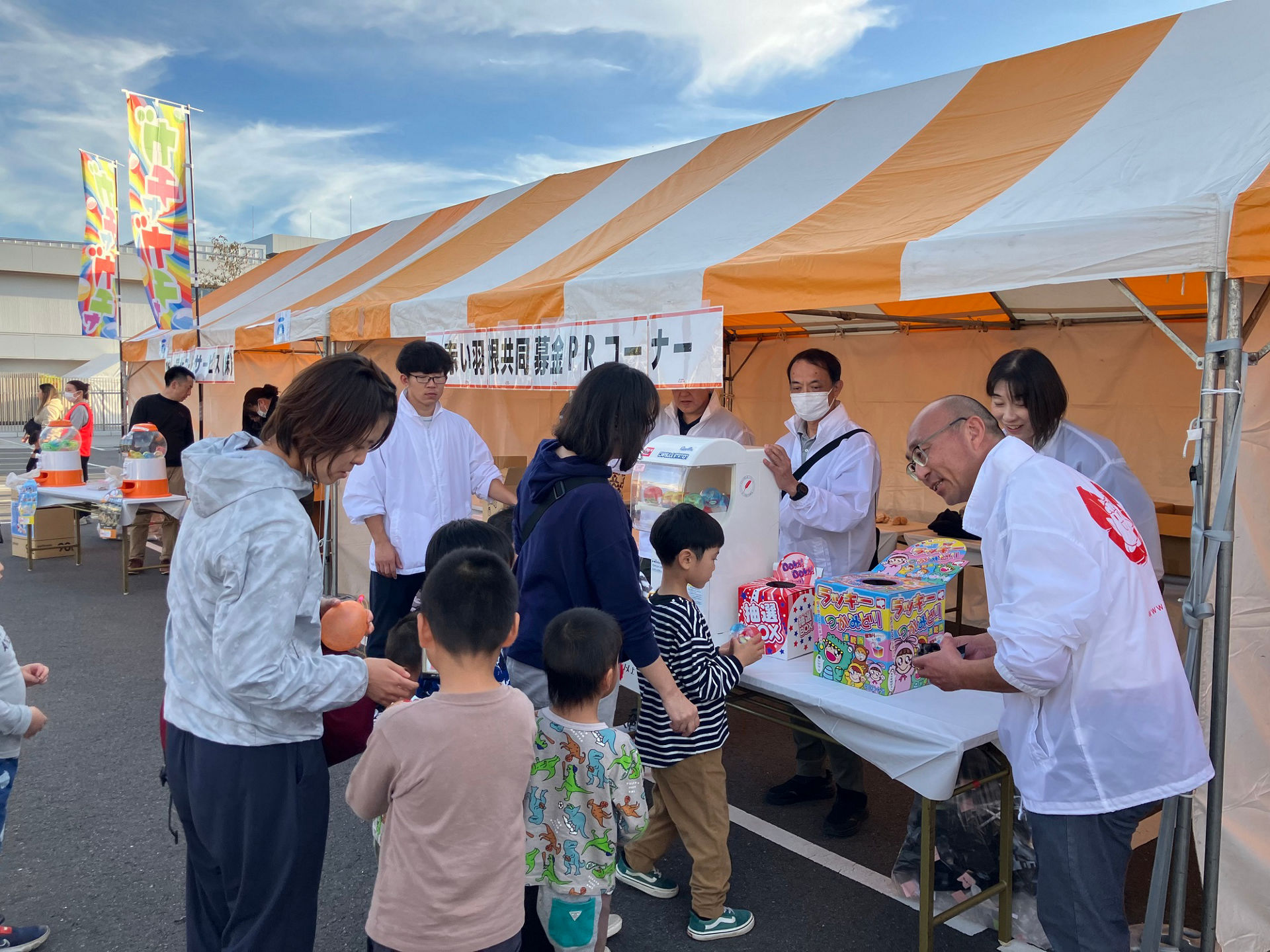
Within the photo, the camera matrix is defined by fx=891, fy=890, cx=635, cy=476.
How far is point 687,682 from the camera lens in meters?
2.57

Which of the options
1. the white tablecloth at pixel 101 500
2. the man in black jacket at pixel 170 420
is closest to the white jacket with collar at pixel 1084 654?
the white tablecloth at pixel 101 500

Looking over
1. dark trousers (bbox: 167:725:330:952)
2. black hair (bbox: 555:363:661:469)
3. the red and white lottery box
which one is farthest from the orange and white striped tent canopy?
dark trousers (bbox: 167:725:330:952)

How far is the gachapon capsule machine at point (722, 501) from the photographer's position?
9.95 ft

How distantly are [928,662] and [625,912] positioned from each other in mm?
1454

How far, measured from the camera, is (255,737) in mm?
1670

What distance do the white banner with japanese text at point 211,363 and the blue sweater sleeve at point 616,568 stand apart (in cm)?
604

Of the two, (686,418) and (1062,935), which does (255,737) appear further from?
(686,418)

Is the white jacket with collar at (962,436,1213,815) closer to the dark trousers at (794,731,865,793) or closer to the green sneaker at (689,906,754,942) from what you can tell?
the green sneaker at (689,906,754,942)

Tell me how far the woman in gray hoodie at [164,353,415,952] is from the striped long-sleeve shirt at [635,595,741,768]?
0.95 m

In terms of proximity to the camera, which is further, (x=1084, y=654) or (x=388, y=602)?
(x=388, y=602)

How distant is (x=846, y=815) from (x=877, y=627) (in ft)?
3.66

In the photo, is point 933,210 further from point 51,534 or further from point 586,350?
point 51,534

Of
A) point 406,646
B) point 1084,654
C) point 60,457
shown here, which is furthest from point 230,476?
point 60,457

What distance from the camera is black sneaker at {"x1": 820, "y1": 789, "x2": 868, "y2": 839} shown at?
11.1 feet
